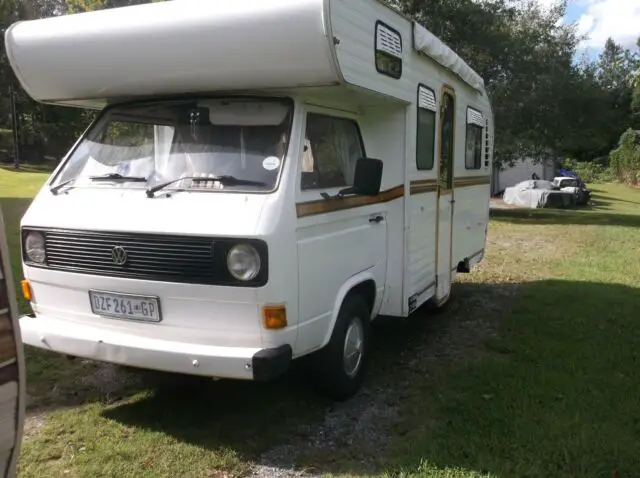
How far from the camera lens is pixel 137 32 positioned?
391 cm

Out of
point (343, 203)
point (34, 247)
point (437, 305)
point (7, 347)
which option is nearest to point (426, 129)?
point (343, 203)

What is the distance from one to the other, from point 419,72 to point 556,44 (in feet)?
50.3

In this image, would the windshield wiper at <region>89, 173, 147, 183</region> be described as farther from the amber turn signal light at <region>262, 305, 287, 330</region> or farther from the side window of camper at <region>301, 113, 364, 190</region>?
the amber turn signal light at <region>262, 305, 287, 330</region>

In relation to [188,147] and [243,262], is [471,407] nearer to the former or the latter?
[243,262]

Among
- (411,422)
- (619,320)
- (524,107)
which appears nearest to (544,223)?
(524,107)

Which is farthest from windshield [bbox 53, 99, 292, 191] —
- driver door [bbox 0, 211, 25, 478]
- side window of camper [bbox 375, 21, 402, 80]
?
driver door [bbox 0, 211, 25, 478]

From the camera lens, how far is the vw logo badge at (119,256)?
12.4 ft

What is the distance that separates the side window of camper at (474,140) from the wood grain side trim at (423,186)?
140 centimetres

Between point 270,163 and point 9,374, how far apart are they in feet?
7.72

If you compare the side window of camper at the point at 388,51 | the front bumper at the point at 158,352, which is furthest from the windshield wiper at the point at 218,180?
the side window of camper at the point at 388,51

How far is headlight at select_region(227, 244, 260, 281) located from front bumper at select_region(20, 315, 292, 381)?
0.43 m

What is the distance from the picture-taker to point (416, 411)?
4434mm

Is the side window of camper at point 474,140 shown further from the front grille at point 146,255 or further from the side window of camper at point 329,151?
the front grille at point 146,255

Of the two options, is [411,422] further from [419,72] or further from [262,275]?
[419,72]
